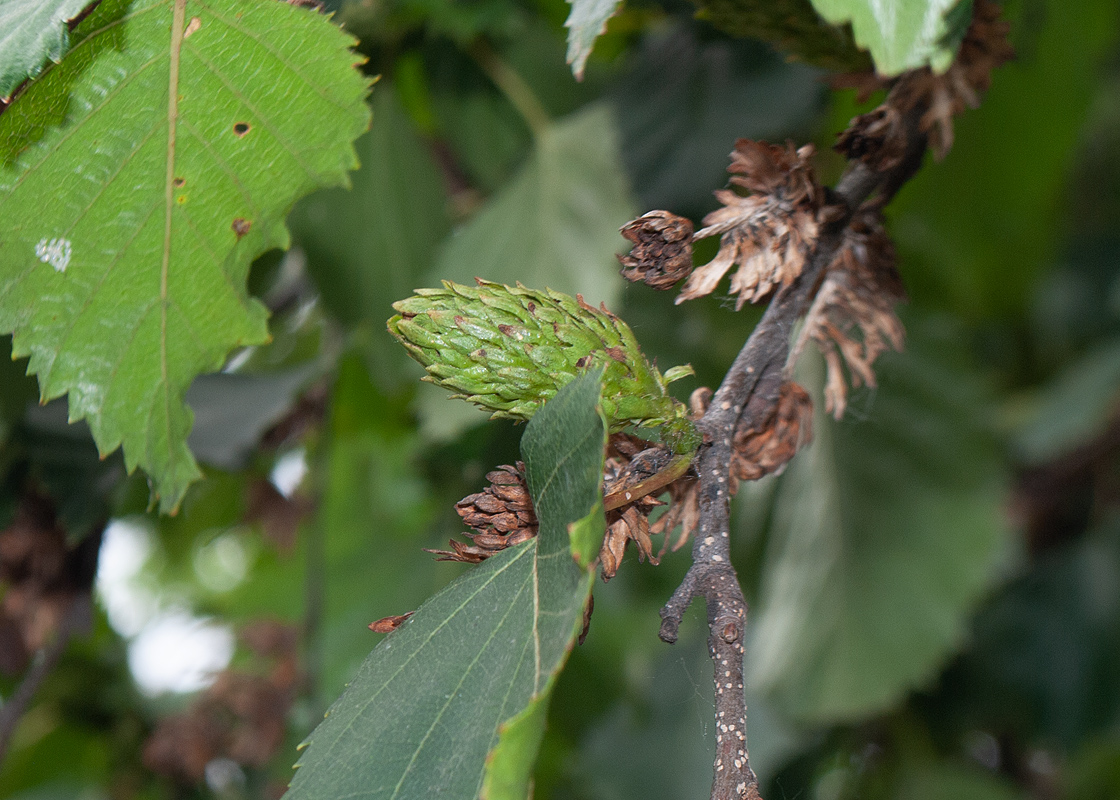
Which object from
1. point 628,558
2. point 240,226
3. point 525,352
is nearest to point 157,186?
point 240,226

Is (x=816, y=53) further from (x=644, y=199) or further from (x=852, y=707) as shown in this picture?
(x=852, y=707)

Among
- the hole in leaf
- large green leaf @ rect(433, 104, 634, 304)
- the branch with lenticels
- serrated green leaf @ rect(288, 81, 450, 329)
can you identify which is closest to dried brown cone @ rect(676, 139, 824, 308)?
the branch with lenticels

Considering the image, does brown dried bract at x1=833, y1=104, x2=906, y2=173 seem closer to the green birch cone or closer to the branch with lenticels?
the branch with lenticels

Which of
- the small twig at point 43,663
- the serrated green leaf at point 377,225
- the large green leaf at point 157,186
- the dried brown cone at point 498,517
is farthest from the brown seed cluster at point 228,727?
the dried brown cone at point 498,517

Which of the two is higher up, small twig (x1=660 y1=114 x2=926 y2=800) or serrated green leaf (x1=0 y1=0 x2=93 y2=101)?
serrated green leaf (x1=0 y1=0 x2=93 y2=101)

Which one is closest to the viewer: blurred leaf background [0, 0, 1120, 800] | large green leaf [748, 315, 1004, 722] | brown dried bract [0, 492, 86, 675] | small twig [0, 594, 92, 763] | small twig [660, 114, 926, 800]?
small twig [660, 114, 926, 800]

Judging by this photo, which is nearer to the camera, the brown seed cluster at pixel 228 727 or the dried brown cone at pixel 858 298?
the dried brown cone at pixel 858 298

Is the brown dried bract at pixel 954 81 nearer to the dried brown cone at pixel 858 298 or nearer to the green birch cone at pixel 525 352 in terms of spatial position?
the dried brown cone at pixel 858 298

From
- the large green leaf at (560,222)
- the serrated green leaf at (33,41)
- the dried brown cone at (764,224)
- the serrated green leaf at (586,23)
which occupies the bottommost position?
the large green leaf at (560,222)
